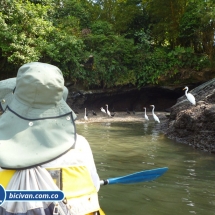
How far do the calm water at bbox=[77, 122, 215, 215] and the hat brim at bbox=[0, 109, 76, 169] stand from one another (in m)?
2.32

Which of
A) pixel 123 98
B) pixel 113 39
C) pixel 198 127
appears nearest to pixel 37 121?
pixel 198 127

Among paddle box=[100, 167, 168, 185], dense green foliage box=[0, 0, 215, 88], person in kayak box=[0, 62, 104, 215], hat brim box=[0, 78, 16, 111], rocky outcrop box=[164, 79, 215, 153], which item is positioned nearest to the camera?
person in kayak box=[0, 62, 104, 215]

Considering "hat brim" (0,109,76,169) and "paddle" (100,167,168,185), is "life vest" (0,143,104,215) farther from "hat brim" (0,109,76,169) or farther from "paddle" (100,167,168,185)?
"paddle" (100,167,168,185)

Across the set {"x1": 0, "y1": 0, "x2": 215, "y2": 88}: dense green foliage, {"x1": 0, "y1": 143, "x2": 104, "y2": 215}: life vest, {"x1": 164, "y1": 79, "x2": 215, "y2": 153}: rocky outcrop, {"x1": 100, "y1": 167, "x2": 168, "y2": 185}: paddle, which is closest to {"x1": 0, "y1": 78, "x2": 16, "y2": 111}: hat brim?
{"x1": 0, "y1": 143, "x2": 104, "y2": 215}: life vest

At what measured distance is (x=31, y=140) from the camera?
149 centimetres

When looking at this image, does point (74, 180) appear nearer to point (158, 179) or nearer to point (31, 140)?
point (31, 140)

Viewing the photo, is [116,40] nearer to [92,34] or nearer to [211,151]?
[92,34]

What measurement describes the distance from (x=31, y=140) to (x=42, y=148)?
2.8 inches

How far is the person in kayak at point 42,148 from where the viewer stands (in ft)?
4.61

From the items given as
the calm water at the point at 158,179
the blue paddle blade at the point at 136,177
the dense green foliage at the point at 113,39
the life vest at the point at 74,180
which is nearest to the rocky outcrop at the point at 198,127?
the calm water at the point at 158,179

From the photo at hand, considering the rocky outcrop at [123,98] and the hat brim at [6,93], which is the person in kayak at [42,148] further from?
the rocky outcrop at [123,98]

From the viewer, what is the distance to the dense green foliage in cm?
1531

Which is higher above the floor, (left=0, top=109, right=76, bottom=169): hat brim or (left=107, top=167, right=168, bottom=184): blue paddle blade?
(left=0, top=109, right=76, bottom=169): hat brim

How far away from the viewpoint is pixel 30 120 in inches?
60.4
